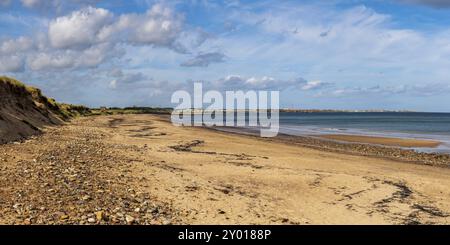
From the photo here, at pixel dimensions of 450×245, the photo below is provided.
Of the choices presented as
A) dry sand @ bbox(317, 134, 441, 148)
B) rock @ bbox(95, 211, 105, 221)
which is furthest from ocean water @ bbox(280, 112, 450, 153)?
rock @ bbox(95, 211, 105, 221)

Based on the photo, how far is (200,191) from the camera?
39.7 ft

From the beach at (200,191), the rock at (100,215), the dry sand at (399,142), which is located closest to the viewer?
the rock at (100,215)

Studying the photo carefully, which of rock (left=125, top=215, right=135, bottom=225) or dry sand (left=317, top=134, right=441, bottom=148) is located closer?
rock (left=125, top=215, right=135, bottom=225)

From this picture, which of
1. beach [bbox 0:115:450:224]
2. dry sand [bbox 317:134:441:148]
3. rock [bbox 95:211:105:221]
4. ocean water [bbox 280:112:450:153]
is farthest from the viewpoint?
ocean water [bbox 280:112:450:153]

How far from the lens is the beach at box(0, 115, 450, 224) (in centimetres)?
927

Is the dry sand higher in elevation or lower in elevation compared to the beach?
lower

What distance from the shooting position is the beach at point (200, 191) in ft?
30.4

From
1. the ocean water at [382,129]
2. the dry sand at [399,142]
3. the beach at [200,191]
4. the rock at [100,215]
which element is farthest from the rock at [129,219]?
the dry sand at [399,142]

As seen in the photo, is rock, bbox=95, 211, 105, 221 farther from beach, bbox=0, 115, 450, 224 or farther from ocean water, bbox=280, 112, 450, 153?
ocean water, bbox=280, 112, 450, 153

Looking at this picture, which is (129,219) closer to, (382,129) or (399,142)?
(399,142)

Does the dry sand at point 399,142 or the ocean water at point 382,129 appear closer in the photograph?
the dry sand at point 399,142

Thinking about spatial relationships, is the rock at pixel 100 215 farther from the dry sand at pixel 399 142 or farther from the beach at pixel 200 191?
the dry sand at pixel 399 142
